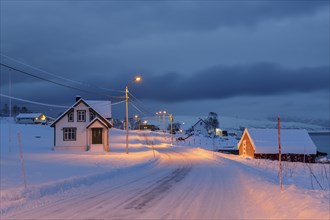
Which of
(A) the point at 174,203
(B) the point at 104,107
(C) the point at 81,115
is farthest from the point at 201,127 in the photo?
(A) the point at 174,203

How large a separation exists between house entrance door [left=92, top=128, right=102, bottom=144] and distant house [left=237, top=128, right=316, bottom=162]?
2115 centimetres

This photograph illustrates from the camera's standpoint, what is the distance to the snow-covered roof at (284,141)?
5450 cm

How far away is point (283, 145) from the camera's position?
178 ft

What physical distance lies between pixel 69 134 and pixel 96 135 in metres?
3.67

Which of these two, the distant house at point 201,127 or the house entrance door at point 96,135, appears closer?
the house entrance door at point 96,135

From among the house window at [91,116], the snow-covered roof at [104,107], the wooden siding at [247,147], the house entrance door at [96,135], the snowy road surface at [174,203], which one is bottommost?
the wooden siding at [247,147]

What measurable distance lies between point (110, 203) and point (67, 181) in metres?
5.55

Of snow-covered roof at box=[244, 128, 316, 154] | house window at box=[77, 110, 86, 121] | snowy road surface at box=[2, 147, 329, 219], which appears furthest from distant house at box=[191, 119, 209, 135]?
snowy road surface at box=[2, 147, 329, 219]

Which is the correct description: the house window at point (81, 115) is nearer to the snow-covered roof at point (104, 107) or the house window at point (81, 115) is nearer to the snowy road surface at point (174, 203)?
the snow-covered roof at point (104, 107)

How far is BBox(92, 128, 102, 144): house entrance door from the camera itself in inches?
2034

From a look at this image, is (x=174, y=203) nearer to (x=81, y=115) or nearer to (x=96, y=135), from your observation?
(x=96, y=135)

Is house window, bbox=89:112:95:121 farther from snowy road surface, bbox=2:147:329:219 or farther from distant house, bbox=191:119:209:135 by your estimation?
distant house, bbox=191:119:209:135

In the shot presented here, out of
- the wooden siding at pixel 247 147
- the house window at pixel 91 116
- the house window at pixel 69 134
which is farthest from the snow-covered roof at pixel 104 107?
the wooden siding at pixel 247 147

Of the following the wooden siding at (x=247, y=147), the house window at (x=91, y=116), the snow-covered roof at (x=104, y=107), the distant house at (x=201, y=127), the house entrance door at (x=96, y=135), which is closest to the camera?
the house entrance door at (x=96, y=135)
